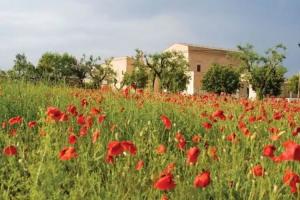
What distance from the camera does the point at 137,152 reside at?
162 inches

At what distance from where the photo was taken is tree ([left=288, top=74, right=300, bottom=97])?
8719 cm

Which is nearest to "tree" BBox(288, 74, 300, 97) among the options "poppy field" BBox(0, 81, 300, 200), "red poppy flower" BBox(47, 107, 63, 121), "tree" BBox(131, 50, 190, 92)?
"tree" BBox(131, 50, 190, 92)

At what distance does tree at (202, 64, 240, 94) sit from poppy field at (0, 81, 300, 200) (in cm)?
5729

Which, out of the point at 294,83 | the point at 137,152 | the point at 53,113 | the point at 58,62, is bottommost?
the point at 137,152

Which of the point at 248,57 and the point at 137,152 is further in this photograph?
the point at 248,57

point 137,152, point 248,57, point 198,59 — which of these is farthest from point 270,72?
point 137,152

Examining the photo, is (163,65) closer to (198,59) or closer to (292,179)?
(198,59)

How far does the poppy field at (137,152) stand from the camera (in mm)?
3053

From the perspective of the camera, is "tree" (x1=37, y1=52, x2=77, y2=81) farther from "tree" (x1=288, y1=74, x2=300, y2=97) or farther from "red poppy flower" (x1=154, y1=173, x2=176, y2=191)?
"red poppy flower" (x1=154, y1=173, x2=176, y2=191)

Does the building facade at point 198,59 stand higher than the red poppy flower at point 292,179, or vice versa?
the building facade at point 198,59

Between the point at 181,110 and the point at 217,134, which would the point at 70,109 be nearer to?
the point at 217,134

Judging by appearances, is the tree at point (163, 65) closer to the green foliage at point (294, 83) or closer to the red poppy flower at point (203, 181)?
the green foliage at point (294, 83)

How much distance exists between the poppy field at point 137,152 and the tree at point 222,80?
2256 inches

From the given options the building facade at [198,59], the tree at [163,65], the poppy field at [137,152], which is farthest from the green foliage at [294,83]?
the poppy field at [137,152]
